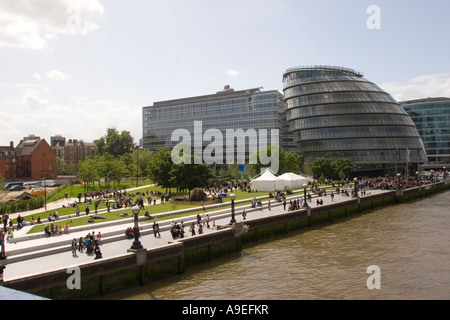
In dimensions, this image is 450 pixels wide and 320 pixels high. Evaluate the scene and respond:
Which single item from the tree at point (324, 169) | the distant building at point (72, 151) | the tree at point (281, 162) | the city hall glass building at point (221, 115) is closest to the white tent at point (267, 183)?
the tree at point (281, 162)

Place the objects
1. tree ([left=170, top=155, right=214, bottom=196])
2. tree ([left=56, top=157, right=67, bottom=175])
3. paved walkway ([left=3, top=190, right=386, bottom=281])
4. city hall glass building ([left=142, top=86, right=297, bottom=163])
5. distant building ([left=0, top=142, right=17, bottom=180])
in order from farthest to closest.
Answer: tree ([left=56, top=157, right=67, bottom=175]), city hall glass building ([left=142, top=86, right=297, bottom=163]), distant building ([left=0, top=142, right=17, bottom=180]), tree ([left=170, top=155, right=214, bottom=196]), paved walkway ([left=3, top=190, right=386, bottom=281])

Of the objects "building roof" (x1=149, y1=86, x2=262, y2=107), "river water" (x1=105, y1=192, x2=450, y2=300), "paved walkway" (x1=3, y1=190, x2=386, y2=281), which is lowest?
"river water" (x1=105, y1=192, x2=450, y2=300)

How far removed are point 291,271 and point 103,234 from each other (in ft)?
40.0

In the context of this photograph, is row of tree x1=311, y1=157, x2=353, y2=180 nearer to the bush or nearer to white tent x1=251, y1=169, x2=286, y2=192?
white tent x1=251, y1=169, x2=286, y2=192

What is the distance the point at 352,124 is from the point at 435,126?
87.5 meters

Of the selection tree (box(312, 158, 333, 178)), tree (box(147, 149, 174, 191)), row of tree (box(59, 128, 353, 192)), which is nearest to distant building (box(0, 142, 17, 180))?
row of tree (box(59, 128, 353, 192))

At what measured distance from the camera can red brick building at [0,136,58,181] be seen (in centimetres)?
9150

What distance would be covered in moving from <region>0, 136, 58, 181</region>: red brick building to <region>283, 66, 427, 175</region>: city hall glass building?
6376 centimetres

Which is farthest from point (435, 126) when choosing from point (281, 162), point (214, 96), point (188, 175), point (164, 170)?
point (188, 175)

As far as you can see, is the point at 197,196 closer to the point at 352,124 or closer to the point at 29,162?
the point at 352,124

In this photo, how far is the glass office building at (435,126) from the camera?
158 meters

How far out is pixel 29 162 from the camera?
91812 millimetres

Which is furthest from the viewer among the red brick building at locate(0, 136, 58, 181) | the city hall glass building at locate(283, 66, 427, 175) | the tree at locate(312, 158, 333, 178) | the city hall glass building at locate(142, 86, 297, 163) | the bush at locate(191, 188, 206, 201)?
the city hall glass building at locate(142, 86, 297, 163)

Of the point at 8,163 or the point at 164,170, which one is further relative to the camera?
the point at 8,163
